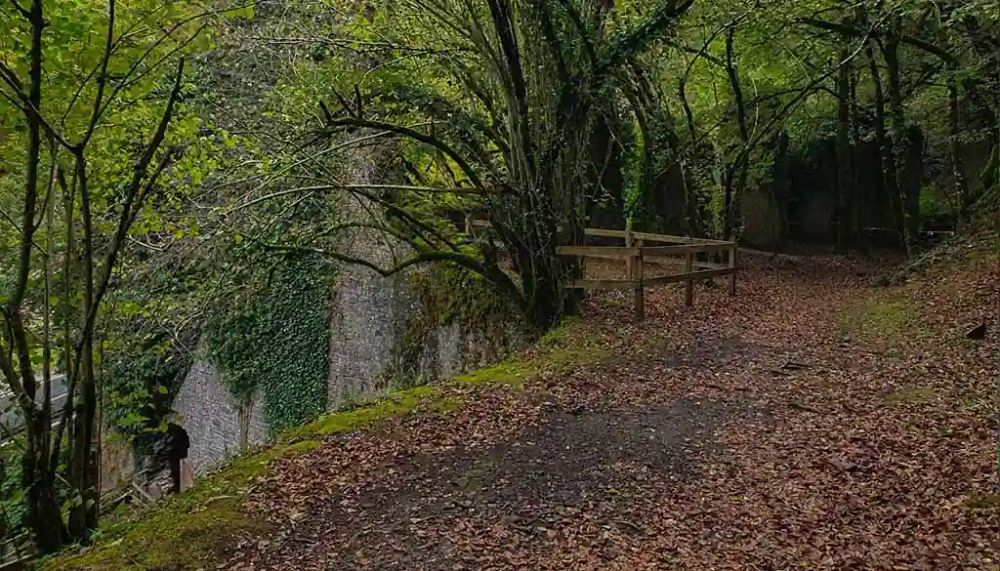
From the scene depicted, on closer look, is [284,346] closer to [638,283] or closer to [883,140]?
[638,283]

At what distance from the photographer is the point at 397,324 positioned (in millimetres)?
13867

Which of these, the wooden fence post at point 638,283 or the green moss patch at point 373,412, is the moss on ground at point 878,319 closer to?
the wooden fence post at point 638,283

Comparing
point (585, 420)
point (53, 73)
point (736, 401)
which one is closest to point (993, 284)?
point (736, 401)

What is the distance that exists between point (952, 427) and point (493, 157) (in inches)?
285

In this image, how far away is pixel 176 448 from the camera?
17172mm

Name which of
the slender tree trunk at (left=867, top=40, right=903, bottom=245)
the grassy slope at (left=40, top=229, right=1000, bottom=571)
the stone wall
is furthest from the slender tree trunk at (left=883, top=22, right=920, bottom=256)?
the stone wall

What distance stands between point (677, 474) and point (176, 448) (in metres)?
15.1

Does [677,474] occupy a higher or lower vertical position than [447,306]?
lower

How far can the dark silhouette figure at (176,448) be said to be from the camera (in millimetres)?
16891

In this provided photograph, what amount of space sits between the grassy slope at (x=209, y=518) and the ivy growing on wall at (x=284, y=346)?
7501 millimetres

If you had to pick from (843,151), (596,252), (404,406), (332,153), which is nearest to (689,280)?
(596,252)

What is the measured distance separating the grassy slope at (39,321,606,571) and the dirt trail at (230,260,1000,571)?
179 mm

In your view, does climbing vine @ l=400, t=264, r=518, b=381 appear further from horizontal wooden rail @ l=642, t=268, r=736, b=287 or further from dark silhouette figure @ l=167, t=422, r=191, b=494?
dark silhouette figure @ l=167, t=422, r=191, b=494

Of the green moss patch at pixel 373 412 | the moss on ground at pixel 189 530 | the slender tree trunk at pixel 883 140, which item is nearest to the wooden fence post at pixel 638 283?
the green moss patch at pixel 373 412
